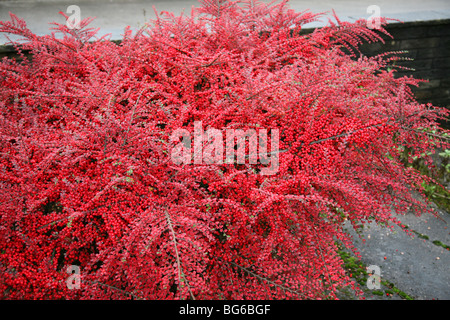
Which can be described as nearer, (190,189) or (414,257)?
(190,189)

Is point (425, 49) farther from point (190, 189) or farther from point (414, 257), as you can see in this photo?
point (190, 189)

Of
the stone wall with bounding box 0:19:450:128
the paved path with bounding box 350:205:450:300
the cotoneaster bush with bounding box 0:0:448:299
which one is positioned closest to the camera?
the cotoneaster bush with bounding box 0:0:448:299

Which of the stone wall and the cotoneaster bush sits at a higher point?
the stone wall

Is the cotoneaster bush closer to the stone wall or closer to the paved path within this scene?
the paved path

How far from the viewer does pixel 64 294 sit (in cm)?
116

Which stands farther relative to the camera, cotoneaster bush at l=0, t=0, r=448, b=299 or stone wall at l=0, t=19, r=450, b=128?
stone wall at l=0, t=19, r=450, b=128

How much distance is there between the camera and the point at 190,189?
4.18ft

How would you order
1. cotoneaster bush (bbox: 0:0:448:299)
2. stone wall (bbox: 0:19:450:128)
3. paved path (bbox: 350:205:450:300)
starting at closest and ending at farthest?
cotoneaster bush (bbox: 0:0:448:299)
paved path (bbox: 350:205:450:300)
stone wall (bbox: 0:19:450:128)

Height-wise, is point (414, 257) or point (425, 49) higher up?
point (425, 49)

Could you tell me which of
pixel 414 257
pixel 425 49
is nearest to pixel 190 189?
pixel 414 257

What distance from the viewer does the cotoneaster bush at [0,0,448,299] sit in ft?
3.80

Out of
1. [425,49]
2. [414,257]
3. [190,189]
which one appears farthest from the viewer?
[425,49]

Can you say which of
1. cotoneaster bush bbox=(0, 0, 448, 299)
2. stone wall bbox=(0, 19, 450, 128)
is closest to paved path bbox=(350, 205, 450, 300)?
cotoneaster bush bbox=(0, 0, 448, 299)

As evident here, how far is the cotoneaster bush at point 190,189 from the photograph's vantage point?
Answer: 3.80 ft
